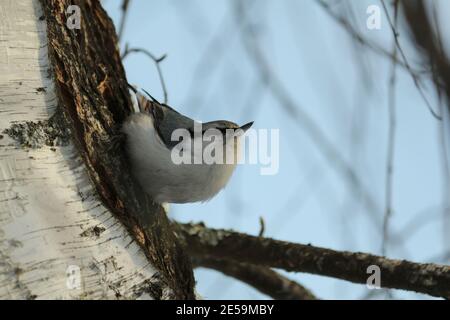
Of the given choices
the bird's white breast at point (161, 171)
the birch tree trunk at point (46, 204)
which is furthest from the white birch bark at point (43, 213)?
the bird's white breast at point (161, 171)

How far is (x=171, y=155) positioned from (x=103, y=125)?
32cm

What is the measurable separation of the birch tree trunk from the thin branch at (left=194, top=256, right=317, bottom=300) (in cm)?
130

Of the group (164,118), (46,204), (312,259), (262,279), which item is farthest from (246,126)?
(46,204)

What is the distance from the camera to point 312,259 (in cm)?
261

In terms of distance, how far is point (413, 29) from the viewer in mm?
1492

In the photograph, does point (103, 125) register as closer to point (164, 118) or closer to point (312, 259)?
point (164, 118)

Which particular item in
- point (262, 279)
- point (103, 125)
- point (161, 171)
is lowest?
point (262, 279)

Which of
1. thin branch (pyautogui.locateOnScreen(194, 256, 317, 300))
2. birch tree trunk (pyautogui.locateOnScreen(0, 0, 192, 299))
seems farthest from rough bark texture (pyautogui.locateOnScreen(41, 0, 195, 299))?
thin branch (pyautogui.locateOnScreen(194, 256, 317, 300))

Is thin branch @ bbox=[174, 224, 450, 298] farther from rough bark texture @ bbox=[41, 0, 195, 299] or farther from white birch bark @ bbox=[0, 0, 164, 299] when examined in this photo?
white birch bark @ bbox=[0, 0, 164, 299]

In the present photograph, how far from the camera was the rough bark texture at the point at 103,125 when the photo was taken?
6.16 feet

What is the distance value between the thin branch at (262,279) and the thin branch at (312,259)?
21 cm

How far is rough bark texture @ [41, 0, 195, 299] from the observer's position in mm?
1878

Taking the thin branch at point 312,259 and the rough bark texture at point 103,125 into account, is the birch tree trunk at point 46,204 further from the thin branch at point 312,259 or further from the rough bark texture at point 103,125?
the thin branch at point 312,259
